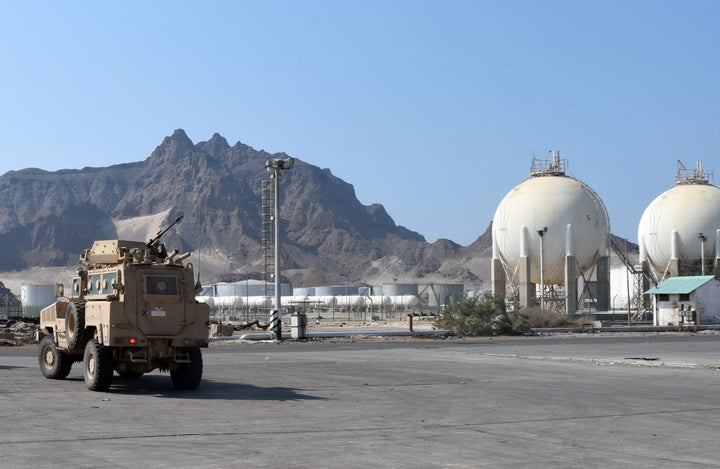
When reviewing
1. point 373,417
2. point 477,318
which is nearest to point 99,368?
point 373,417

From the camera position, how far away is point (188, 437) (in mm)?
12945

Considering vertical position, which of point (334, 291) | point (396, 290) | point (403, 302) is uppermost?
point (334, 291)

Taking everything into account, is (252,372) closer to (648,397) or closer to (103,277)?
(103,277)

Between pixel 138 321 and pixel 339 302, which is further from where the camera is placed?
pixel 339 302

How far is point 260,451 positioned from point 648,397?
9.79 meters

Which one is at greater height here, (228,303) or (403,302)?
(228,303)

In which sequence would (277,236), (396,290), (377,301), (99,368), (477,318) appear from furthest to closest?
1. (396,290)
2. (377,301)
3. (477,318)
4. (277,236)
5. (99,368)

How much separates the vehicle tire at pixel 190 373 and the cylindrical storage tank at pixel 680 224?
6933 centimetres

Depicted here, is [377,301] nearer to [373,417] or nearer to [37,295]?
[37,295]

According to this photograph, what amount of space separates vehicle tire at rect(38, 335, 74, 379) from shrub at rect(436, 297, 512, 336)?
3464 centimetres

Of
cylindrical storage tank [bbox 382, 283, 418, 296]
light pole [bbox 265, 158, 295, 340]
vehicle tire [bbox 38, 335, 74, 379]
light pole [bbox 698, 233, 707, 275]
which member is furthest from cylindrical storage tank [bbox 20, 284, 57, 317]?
vehicle tire [bbox 38, 335, 74, 379]

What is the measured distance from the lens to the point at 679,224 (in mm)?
83750

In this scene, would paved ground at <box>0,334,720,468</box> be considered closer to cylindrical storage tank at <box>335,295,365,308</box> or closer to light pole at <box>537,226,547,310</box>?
light pole at <box>537,226,547,310</box>

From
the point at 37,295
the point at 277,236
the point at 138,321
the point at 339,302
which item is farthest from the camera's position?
the point at 37,295
